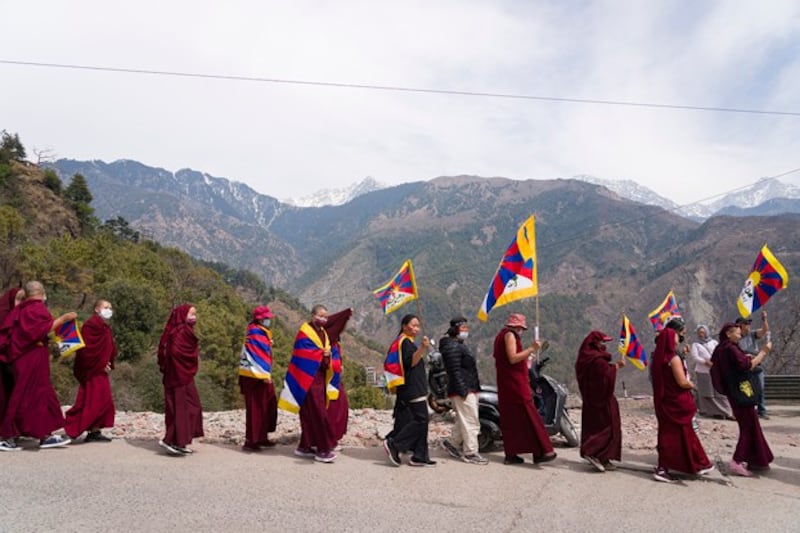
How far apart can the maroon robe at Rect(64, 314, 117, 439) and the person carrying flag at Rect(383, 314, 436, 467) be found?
368 centimetres

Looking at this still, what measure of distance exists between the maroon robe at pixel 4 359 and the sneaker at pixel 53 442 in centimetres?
55

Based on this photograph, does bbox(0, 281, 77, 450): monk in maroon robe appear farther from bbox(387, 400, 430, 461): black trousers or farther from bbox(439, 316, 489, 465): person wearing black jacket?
bbox(439, 316, 489, 465): person wearing black jacket

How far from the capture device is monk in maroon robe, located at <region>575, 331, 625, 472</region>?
22.2ft

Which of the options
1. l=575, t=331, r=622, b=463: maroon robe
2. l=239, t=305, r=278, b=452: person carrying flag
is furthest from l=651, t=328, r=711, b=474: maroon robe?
l=239, t=305, r=278, b=452: person carrying flag

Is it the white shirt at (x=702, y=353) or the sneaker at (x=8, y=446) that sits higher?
the white shirt at (x=702, y=353)

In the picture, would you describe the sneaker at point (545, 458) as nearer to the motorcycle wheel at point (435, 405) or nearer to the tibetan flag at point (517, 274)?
the motorcycle wheel at point (435, 405)

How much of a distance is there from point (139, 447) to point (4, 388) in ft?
5.57

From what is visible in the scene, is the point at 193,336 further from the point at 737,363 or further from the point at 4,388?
the point at 737,363

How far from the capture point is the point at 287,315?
99.9 metres

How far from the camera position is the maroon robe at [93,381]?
25.8ft

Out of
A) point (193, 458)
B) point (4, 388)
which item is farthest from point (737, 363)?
point (4, 388)

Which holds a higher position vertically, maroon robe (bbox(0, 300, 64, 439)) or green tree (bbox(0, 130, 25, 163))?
green tree (bbox(0, 130, 25, 163))

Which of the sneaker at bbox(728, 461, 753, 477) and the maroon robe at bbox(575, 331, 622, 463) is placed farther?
the maroon robe at bbox(575, 331, 622, 463)

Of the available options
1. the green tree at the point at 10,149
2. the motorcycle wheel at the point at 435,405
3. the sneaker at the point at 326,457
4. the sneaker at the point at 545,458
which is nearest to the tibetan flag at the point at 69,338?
the sneaker at the point at 326,457
